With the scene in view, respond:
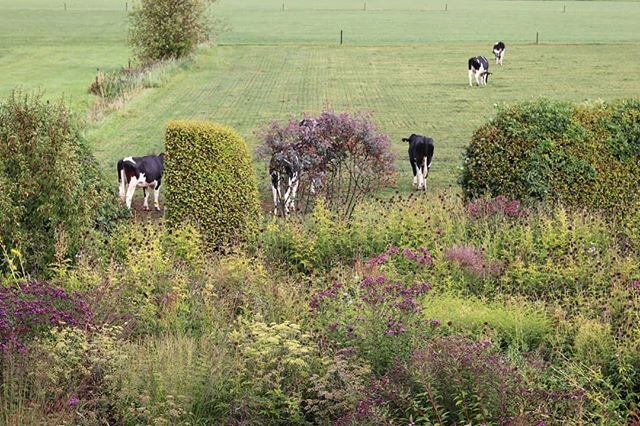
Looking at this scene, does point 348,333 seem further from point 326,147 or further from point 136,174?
point 136,174

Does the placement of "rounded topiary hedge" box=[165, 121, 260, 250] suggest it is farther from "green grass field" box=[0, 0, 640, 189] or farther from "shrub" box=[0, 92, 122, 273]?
"green grass field" box=[0, 0, 640, 189]

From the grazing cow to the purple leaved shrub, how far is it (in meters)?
8.07

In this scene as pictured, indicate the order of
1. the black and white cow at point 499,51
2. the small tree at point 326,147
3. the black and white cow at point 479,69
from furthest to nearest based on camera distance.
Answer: the black and white cow at point 499,51 < the black and white cow at point 479,69 < the small tree at point 326,147

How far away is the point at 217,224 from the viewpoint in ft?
48.3

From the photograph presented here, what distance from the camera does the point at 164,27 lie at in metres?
51.5

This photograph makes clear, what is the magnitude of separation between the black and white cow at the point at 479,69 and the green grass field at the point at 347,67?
0.65 metres

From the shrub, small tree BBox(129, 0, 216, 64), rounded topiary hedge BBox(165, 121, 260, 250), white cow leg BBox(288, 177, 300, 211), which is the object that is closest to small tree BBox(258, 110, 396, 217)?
white cow leg BBox(288, 177, 300, 211)

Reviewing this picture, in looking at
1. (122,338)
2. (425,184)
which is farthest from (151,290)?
(425,184)

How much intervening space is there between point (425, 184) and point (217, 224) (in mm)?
7801

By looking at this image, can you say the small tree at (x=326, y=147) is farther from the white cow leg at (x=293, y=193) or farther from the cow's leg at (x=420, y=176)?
the cow's leg at (x=420, y=176)

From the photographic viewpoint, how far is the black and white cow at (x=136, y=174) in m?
19.1

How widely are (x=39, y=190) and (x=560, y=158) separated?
7.93 meters

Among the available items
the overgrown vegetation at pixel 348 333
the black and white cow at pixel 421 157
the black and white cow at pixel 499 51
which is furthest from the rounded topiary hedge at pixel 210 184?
the black and white cow at pixel 499 51

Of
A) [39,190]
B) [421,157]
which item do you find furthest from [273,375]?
[421,157]
